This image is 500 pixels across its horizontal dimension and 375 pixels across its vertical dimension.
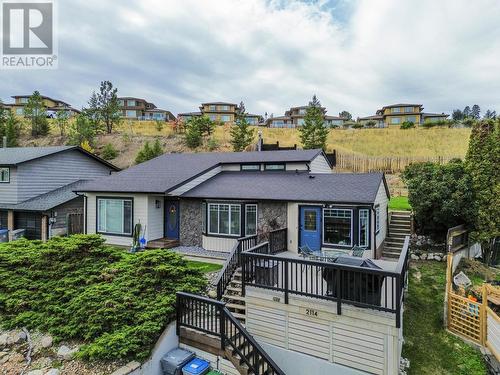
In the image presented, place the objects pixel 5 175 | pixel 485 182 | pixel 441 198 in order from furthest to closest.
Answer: pixel 5 175, pixel 485 182, pixel 441 198

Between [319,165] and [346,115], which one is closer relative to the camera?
[319,165]

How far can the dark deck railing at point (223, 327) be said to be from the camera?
645 centimetres

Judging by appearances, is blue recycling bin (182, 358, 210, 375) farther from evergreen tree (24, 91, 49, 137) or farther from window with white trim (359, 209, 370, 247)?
evergreen tree (24, 91, 49, 137)

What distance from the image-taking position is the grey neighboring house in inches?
664

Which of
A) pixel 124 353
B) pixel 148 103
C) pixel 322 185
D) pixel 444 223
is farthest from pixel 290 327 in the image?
pixel 148 103

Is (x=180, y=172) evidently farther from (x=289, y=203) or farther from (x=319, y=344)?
(x=319, y=344)

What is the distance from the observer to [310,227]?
11.7m

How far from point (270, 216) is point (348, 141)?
3672cm

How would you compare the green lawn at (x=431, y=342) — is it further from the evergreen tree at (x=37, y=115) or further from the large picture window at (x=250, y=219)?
the evergreen tree at (x=37, y=115)

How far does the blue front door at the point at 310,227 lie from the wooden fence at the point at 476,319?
4.46m

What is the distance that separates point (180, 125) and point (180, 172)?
3445 centimetres

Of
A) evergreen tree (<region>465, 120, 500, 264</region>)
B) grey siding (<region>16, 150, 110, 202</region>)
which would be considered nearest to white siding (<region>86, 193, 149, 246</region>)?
grey siding (<region>16, 150, 110, 202</region>)

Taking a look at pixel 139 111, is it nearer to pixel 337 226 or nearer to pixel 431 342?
pixel 337 226

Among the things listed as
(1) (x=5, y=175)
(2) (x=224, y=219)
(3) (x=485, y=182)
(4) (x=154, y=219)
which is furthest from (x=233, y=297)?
(1) (x=5, y=175)
